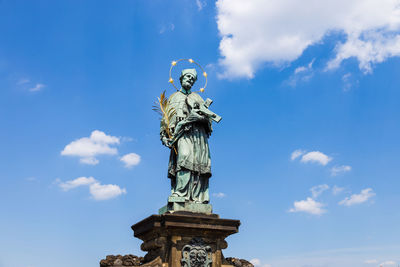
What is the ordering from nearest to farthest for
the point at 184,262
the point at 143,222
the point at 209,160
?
1. the point at 184,262
2. the point at 143,222
3. the point at 209,160

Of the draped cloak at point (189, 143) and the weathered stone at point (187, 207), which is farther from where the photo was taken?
the draped cloak at point (189, 143)

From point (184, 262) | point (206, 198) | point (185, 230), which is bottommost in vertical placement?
point (184, 262)

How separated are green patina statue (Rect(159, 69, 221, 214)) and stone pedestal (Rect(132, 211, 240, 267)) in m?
0.74

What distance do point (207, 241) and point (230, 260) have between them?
1208mm

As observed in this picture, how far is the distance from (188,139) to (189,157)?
22.9 inches

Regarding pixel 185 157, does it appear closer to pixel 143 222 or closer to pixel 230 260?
pixel 143 222

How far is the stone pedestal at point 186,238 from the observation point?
12070mm

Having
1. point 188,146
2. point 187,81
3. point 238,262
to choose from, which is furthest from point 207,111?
point 238,262

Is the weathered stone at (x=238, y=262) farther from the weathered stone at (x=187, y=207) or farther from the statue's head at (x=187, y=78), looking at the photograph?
the statue's head at (x=187, y=78)

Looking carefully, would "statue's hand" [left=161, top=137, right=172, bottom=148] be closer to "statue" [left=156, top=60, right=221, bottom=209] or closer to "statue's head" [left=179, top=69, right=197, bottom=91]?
"statue" [left=156, top=60, right=221, bottom=209]

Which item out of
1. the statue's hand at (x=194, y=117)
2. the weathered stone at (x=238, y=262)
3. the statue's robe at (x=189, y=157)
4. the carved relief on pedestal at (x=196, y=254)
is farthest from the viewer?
the statue's hand at (x=194, y=117)

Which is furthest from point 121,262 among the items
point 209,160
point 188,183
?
point 209,160

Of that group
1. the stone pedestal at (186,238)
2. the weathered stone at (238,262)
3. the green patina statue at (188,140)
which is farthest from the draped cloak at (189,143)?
the weathered stone at (238,262)

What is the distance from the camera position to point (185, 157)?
13227 millimetres
